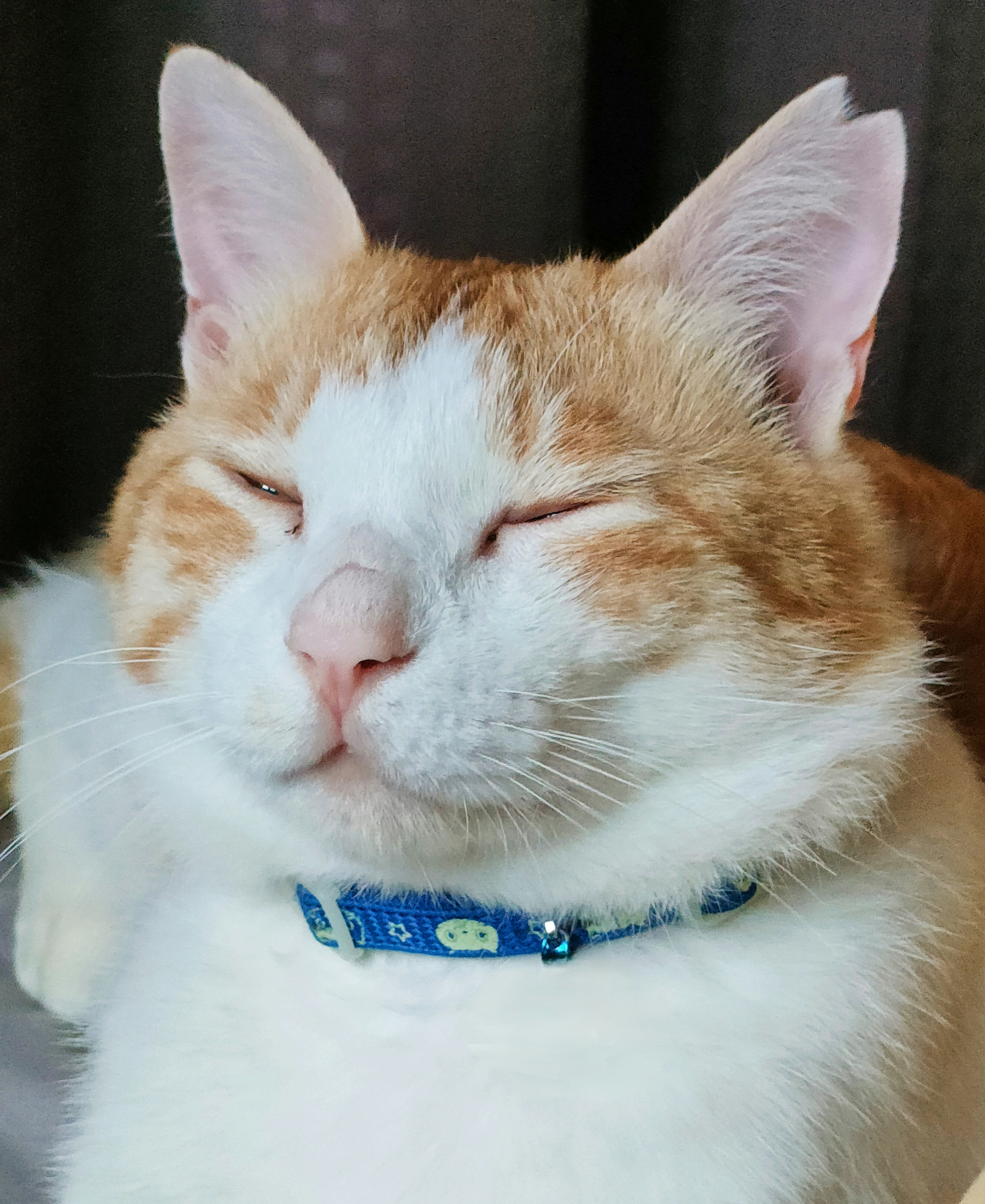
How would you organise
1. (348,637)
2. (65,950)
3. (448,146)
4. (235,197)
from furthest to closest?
(448,146) → (65,950) → (235,197) → (348,637)

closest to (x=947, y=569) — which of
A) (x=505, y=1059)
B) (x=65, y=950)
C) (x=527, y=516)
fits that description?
(x=527, y=516)

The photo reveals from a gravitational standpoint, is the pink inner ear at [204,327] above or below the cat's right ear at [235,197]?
below

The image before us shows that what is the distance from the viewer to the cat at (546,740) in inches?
27.5

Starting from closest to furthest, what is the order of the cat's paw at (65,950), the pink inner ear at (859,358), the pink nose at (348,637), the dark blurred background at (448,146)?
1. the pink nose at (348,637)
2. the pink inner ear at (859,358)
3. the cat's paw at (65,950)
4. the dark blurred background at (448,146)

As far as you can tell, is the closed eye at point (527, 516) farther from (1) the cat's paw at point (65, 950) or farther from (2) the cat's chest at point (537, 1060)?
(1) the cat's paw at point (65, 950)

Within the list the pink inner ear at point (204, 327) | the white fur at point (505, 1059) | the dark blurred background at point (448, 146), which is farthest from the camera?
the dark blurred background at point (448, 146)

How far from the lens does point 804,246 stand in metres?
0.86

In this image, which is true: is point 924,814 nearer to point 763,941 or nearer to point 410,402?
Answer: point 763,941

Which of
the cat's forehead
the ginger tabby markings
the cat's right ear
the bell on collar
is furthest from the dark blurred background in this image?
the bell on collar

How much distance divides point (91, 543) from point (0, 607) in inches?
6.9

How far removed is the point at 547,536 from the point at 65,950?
879 mm

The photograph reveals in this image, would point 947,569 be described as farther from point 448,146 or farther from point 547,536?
point 448,146

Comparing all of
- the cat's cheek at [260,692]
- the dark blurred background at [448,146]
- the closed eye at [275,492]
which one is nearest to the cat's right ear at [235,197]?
the closed eye at [275,492]

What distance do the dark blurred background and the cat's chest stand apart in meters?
1.05
